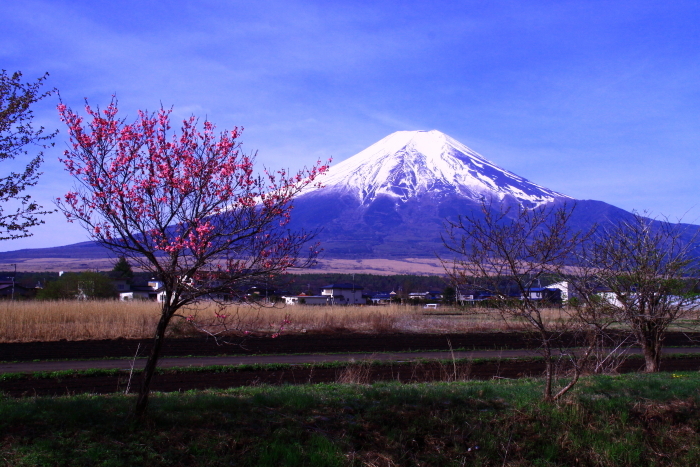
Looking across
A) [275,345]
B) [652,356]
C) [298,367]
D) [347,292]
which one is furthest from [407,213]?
[652,356]

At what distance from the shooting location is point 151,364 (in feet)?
21.9

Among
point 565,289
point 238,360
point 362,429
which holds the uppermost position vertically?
point 565,289

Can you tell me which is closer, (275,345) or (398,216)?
(275,345)

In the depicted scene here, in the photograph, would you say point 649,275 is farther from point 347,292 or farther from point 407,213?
point 407,213

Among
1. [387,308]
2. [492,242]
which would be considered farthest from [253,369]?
[387,308]

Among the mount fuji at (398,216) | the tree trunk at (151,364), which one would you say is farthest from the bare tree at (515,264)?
the mount fuji at (398,216)

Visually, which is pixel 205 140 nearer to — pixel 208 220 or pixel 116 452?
pixel 208 220

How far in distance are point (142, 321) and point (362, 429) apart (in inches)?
Result: 810

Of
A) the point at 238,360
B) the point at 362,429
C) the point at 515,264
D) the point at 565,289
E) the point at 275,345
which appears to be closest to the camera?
the point at 362,429

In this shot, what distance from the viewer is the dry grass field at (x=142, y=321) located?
23.6m

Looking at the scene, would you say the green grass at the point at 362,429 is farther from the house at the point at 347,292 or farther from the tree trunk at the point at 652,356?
the house at the point at 347,292

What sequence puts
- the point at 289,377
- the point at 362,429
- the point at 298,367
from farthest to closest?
the point at 298,367 < the point at 289,377 < the point at 362,429

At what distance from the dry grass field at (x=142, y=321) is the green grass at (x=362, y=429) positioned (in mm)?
10743

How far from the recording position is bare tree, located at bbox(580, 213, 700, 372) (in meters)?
11.2
